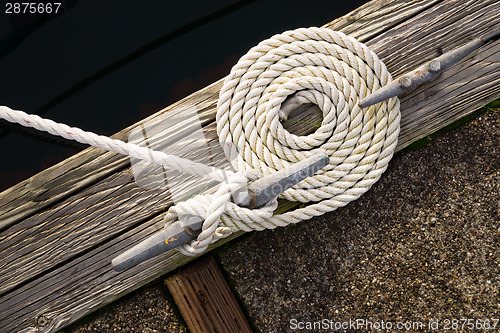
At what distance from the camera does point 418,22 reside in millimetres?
1807

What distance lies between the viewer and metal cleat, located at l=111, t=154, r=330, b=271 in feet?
4.62

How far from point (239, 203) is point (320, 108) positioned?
58 centimetres

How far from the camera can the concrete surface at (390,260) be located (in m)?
1.79

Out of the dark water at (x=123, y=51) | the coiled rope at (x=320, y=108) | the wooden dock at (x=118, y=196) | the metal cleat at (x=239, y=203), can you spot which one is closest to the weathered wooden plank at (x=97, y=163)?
the wooden dock at (x=118, y=196)

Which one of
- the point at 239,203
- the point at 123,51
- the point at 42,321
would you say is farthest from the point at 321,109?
the point at 42,321

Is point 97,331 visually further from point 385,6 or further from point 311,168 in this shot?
point 385,6

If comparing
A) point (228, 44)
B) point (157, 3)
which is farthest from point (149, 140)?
point (157, 3)

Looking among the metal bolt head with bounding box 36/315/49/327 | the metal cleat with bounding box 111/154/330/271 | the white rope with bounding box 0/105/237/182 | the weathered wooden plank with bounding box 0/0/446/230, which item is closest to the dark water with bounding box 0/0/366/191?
the weathered wooden plank with bounding box 0/0/446/230

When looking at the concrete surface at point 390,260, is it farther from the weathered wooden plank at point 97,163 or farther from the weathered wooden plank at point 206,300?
the weathered wooden plank at point 97,163

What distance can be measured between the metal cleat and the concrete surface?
0.44 m

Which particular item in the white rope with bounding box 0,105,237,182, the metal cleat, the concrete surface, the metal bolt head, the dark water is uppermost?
A: the dark water

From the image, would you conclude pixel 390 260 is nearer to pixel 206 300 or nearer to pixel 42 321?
pixel 206 300

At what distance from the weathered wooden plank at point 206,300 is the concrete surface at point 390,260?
7cm

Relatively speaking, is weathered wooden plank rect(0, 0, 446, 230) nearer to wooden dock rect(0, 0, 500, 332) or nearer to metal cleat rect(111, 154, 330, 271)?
wooden dock rect(0, 0, 500, 332)
